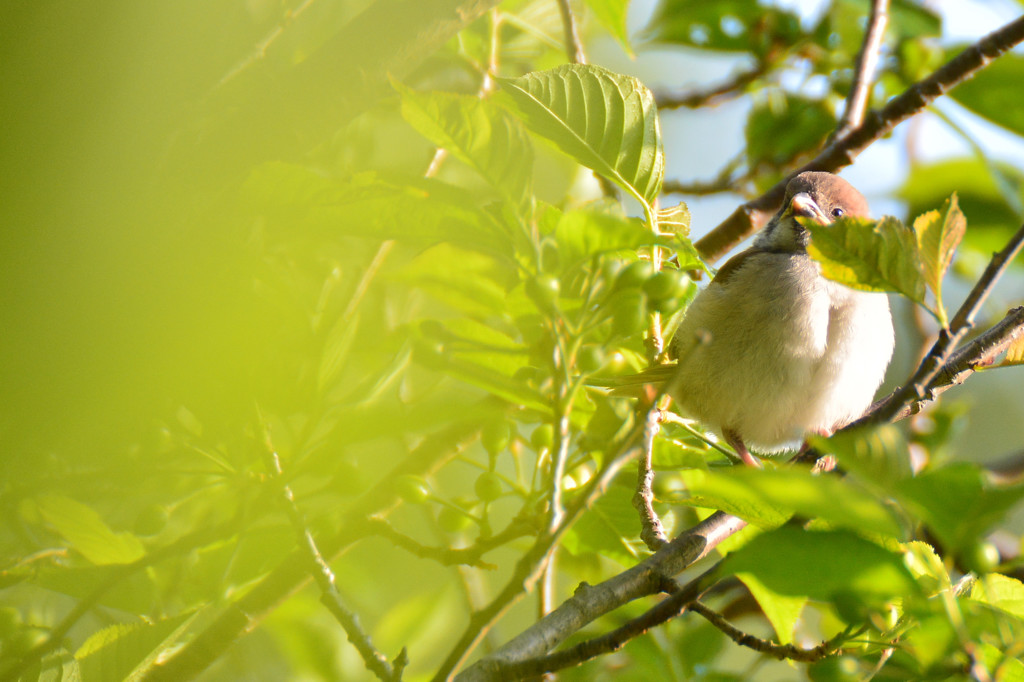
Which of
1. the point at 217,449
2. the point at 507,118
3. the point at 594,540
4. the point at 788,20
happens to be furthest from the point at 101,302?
the point at 788,20

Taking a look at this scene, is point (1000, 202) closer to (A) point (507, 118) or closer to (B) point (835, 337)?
(B) point (835, 337)

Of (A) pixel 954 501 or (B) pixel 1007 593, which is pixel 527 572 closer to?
(A) pixel 954 501

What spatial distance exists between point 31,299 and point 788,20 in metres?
3.20

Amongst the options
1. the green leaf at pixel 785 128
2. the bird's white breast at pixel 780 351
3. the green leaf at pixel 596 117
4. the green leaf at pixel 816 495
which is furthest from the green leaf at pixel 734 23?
the green leaf at pixel 816 495

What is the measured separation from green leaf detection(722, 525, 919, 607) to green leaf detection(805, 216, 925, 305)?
0.52m

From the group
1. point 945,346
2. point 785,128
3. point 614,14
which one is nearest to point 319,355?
point 945,346

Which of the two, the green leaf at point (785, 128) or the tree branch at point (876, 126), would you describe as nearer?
the tree branch at point (876, 126)

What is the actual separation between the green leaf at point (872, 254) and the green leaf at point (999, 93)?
1.65m

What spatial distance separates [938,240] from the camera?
4.14ft

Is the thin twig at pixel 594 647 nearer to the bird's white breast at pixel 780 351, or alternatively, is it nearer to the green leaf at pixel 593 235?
the green leaf at pixel 593 235

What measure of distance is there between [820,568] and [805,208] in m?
2.22

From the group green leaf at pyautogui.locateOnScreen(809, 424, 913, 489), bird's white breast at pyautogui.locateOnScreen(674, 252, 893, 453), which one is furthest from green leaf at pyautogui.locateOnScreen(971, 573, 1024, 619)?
bird's white breast at pyautogui.locateOnScreen(674, 252, 893, 453)

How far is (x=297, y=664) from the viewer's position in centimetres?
223

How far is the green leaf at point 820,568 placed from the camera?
891 mm
